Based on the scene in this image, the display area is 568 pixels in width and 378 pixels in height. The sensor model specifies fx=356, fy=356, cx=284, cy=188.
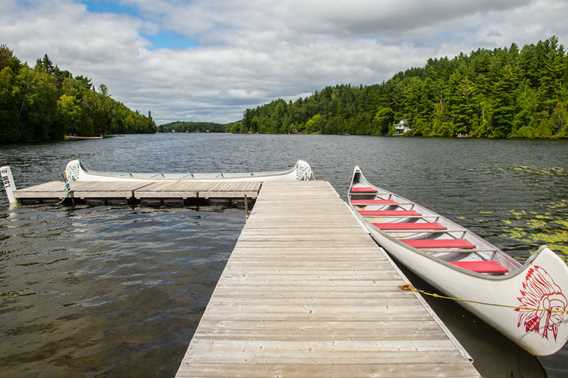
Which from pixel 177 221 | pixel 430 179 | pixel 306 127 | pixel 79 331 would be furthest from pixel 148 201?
pixel 306 127

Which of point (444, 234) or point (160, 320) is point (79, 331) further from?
point (444, 234)

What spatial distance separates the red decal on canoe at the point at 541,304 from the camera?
16.0ft

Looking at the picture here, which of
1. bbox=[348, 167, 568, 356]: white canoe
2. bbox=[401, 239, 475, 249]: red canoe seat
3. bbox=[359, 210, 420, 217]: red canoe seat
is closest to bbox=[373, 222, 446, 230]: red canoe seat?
bbox=[348, 167, 568, 356]: white canoe

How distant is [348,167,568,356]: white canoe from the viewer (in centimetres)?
496

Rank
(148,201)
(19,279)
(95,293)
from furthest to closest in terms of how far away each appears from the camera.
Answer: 1. (148,201)
2. (19,279)
3. (95,293)

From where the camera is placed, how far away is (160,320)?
7.19 metres

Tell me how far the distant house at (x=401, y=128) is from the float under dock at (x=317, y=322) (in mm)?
105913

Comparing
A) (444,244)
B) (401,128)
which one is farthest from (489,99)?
(444,244)

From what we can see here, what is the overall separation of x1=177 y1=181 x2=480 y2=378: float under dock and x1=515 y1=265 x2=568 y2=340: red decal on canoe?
1.44 metres

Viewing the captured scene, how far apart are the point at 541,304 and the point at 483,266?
2.37 metres

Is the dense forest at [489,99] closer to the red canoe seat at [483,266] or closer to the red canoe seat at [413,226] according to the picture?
the red canoe seat at [413,226]

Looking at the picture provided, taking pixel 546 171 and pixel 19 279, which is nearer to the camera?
pixel 19 279

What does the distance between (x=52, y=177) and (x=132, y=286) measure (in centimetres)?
2241

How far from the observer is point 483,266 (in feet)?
24.3
